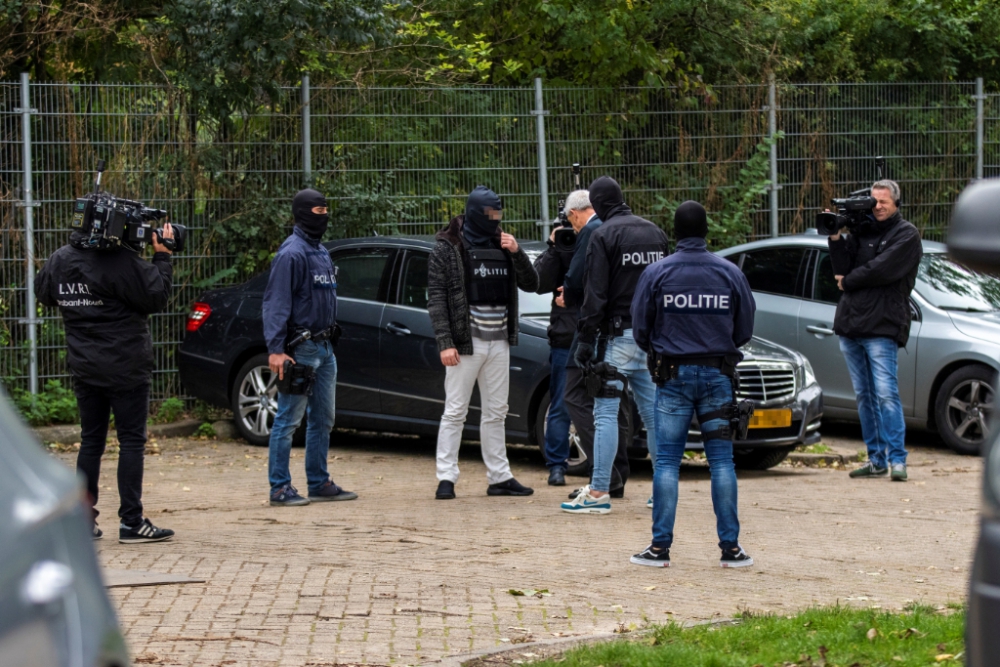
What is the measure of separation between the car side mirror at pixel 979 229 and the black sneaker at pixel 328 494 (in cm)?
710

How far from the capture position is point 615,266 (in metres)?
8.88

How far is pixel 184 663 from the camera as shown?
215 inches

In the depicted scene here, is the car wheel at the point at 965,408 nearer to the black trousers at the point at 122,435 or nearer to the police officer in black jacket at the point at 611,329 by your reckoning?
the police officer in black jacket at the point at 611,329

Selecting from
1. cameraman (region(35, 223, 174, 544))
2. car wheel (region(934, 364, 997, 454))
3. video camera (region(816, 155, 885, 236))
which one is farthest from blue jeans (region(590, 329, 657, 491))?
car wheel (region(934, 364, 997, 454))

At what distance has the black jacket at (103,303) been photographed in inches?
307

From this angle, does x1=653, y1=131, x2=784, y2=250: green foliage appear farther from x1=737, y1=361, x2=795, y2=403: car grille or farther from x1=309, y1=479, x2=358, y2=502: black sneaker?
x1=309, y1=479, x2=358, y2=502: black sneaker

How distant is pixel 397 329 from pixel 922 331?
4.36m

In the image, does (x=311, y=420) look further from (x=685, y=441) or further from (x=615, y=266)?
(x=685, y=441)

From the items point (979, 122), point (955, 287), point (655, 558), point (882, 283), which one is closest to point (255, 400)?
point (882, 283)

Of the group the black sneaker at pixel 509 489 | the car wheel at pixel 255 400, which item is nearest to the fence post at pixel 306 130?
the car wheel at pixel 255 400

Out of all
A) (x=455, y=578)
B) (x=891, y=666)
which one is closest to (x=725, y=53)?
(x=455, y=578)

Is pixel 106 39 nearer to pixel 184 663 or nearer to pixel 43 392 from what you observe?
pixel 43 392

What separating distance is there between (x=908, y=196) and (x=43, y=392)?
9.99 metres

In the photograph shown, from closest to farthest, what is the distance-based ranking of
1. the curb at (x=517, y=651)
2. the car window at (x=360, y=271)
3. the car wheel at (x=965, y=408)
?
the curb at (x=517, y=651) < the car window at (x=360, y=271) < the car wheel at (x=965, y=408)
